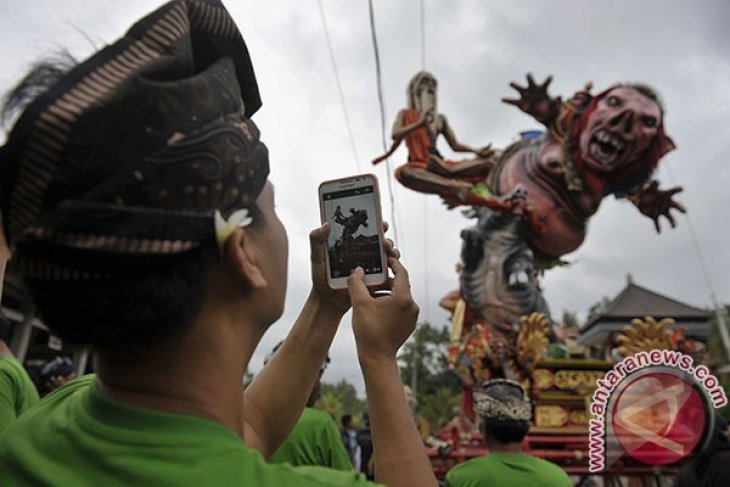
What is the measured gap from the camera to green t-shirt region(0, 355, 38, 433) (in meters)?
1.91

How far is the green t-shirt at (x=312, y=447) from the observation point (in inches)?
97.7

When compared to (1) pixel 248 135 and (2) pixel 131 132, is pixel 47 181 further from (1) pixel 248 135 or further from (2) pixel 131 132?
(1) pixel 248 135

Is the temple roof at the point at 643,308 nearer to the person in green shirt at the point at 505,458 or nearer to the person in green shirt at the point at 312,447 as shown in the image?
the person in green shirt at the point at 505,458

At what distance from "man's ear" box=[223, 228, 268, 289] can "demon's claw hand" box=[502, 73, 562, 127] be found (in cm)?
1146

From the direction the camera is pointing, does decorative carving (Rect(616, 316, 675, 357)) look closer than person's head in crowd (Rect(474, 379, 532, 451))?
No

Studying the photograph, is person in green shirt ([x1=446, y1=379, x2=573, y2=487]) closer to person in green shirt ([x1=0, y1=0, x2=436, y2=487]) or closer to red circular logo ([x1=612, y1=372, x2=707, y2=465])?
red circular logo ([x1=612, y1=372, x2=707, y2=465])

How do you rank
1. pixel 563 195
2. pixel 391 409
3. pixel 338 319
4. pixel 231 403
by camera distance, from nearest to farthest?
pixel 231 403
pixel 391 409
pixel 338 319
pixel 563 195

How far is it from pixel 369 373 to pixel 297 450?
1.61 meters

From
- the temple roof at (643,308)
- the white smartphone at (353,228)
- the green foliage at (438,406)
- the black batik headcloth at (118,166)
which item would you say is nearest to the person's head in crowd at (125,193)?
the black batik headcloth at (118,166)

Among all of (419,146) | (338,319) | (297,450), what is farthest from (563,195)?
(338,319)

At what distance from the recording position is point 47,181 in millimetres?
759

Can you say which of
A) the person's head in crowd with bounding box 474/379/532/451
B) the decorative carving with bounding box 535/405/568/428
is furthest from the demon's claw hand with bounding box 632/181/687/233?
the person's head in crowd with bounding box 474/379/532/451

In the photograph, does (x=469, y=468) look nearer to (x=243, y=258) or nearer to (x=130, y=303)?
(x=243, y=258)

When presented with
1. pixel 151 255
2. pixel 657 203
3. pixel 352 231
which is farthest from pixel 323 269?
pixel 657 203
